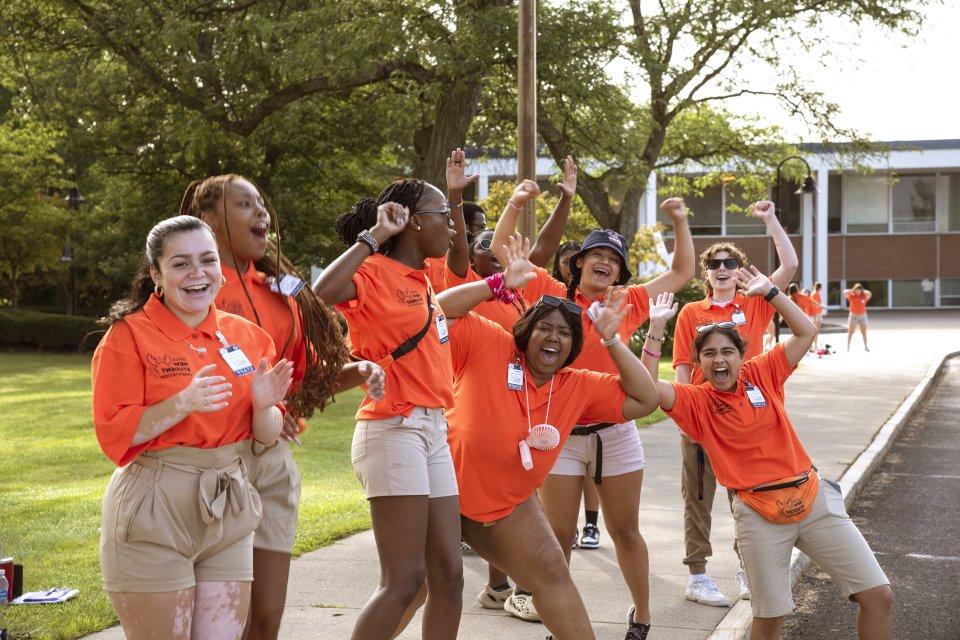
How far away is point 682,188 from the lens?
33.8m

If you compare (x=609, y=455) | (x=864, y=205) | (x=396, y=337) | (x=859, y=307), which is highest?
(x=864, y=205)

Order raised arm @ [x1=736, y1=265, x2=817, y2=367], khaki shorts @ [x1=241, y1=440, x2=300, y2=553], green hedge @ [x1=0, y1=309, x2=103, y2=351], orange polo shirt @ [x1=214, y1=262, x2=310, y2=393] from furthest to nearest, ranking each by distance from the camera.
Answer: green hedge @ [x1=0, y1=309, x2=103, y2=351] < raised arm @ [x1=736, y1=265, x2=817, y2=367] < orange polo shirt @ [x1=214, y1=262, x2=310, y2=393] < khaki shorts @ [x1=241, y1=440, x2=300, y2=553]

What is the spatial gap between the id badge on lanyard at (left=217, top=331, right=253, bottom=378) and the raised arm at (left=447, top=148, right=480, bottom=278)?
233 centimetres

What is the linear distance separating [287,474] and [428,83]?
12913 mm

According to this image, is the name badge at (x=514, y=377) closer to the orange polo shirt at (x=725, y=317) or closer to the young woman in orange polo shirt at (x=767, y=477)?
the young woman in orange polo shirt at (x=767, y=477)

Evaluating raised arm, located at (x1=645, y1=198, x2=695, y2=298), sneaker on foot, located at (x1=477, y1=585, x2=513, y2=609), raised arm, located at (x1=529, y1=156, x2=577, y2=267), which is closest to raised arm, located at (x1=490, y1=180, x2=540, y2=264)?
raised arm, located at (x1=529, y1=156, x2=577, y2=267)

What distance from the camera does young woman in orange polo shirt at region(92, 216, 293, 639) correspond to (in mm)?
3299

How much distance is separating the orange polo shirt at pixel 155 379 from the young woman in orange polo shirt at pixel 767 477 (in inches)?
77.0

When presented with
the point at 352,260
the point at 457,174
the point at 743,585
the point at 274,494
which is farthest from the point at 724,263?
the point at 274,494

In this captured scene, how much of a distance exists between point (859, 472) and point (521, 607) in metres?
→ 6.04

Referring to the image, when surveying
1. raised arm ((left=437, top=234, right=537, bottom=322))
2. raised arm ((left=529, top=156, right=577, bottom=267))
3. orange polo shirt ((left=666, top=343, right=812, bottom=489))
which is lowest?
orange polo shirt ((left=666, top=343, right=812, bottom=489))

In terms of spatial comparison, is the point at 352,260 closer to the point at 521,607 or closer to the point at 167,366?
the point at 167,366

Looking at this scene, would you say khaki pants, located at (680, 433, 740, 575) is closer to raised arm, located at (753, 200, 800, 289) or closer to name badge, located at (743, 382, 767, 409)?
raised arm, located at (753, 200, 800, 289)

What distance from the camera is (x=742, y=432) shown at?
5004 millimetres
